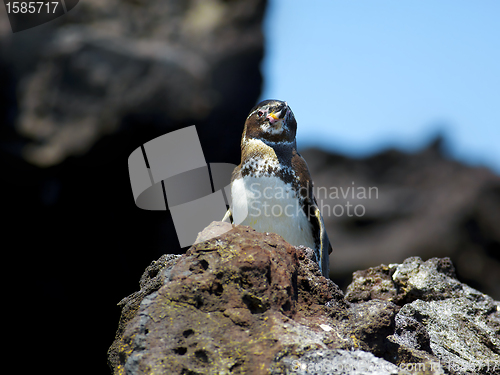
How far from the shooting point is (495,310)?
3568 mm

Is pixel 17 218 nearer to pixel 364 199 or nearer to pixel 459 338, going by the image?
pixel 459 338

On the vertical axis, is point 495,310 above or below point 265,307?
below

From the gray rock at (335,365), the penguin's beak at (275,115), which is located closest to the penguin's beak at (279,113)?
the penguin's beak at (275,115)

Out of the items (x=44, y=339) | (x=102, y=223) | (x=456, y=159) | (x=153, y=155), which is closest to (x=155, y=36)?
(x=153, y=155)

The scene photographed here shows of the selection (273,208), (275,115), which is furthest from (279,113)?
(273,208)

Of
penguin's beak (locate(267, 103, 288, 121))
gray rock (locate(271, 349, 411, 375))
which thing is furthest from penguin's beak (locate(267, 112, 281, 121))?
gray rock (locate(271, 349, 411, 375))

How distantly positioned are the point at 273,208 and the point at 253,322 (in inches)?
75.7

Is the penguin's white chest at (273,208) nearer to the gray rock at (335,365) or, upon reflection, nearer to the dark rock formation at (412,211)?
the gray rock at (335,365)

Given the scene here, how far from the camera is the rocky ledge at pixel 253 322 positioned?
5.50 feet

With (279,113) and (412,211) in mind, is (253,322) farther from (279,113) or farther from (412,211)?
(412,211)

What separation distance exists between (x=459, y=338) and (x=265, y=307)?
7.05 feet

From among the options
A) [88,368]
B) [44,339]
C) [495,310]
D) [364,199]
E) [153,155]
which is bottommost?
[88,368]

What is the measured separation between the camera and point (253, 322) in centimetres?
182

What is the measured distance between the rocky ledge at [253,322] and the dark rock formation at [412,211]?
6.69 metres
